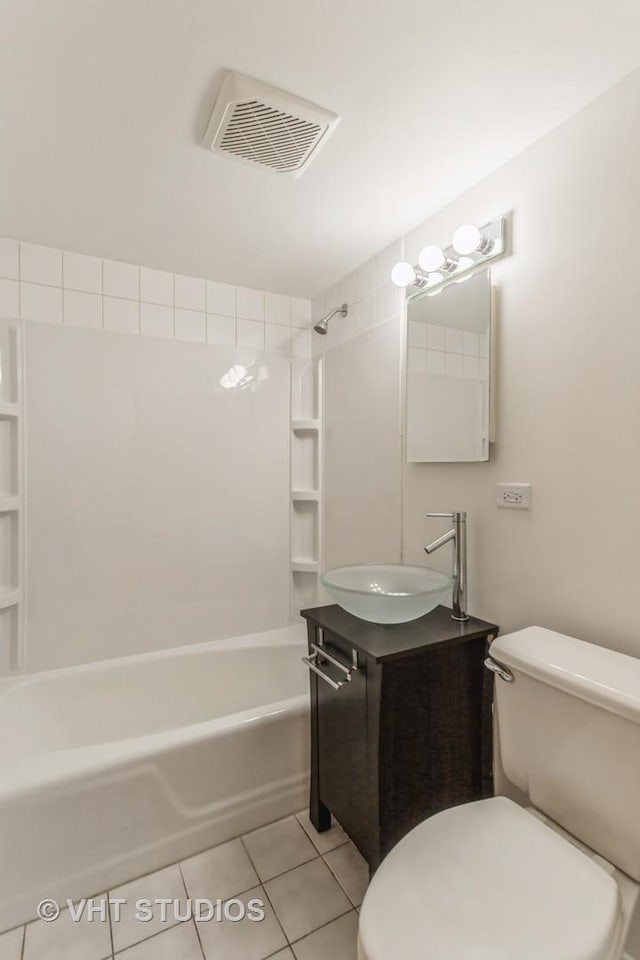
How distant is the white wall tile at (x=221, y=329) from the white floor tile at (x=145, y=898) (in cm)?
211

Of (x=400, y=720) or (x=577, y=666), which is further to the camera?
(x=400, y=720)

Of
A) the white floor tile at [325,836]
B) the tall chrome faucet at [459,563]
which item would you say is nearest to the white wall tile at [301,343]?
the tall chrome faucet at [459,563]

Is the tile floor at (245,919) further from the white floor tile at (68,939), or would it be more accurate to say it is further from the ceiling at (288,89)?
the ceiling at (288,89)

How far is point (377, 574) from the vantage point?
171cm

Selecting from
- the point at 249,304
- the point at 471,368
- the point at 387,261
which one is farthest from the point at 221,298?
the point at 471,368

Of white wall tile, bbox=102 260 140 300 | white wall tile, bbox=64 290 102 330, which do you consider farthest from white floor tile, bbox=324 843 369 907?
white wall tile, bbox=102 260 140 300

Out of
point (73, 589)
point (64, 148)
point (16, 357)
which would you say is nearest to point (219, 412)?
point (16, 357)

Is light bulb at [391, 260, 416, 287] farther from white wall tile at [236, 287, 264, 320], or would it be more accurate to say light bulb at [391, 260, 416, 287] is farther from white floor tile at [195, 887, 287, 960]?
white floor tile at [195, 887, 287, 960]

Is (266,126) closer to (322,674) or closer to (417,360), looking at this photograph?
(417,360)

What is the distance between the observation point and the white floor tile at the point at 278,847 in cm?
146

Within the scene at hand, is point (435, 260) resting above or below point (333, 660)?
above

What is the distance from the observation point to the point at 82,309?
2020 mm

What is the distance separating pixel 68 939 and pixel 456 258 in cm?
231

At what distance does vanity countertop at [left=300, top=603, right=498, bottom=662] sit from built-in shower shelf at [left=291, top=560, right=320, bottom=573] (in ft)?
3.04
